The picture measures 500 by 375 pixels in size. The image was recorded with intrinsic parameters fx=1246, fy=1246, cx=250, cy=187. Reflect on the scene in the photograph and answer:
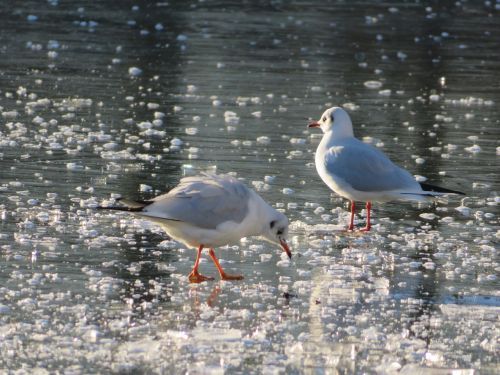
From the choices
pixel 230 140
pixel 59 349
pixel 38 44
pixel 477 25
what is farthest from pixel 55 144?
pixel 477 25

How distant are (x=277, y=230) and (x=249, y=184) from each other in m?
2.95

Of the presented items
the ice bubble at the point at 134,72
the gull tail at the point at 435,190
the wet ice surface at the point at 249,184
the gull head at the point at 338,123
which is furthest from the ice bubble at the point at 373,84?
the gull tail at the point at 435,190

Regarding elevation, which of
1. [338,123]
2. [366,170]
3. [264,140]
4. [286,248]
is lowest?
[264,140]

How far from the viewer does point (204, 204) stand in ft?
28.3

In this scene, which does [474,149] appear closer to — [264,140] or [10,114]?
[264,140]

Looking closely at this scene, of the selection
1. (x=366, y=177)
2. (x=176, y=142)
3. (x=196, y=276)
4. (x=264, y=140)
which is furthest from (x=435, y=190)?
(x=176, y=142)

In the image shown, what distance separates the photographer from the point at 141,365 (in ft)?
21.8

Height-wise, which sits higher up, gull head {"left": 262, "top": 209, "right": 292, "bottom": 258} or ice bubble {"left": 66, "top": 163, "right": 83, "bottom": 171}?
gull head {"left": 262, "top": 209, "right": 292, "bottom": 258}

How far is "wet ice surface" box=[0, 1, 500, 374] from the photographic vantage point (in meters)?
7.17

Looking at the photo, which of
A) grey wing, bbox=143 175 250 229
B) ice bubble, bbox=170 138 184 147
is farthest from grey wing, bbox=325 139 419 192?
ice bubble, bbox=170 138 184 147

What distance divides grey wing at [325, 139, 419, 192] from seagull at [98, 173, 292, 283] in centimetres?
187

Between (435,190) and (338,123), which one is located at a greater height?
(338,123)

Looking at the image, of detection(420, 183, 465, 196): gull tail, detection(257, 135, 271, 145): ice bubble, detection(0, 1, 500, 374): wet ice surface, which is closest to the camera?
detection(0, 1, 500, 374): wet ice surface

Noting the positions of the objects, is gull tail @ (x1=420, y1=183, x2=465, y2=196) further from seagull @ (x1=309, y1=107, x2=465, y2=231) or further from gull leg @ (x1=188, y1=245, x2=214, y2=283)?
gull leg @ (x1=188, y1=245, x2=214, y2=283)
